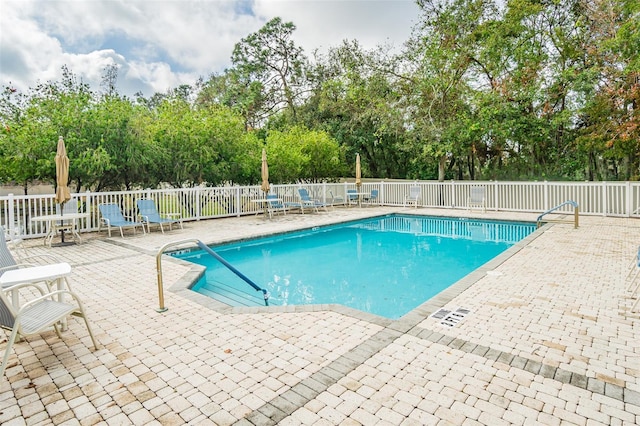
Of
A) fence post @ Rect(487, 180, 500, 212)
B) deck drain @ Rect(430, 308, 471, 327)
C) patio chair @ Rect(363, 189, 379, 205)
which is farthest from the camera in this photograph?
patio chair @ Rect(363, 189, 379, 205)

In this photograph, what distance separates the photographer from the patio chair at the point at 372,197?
15674 mm

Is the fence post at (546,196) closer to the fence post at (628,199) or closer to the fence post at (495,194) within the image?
the fence post at (495,194)

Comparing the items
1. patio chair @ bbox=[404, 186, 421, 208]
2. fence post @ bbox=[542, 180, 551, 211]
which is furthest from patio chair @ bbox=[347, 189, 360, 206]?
fence post @ bbox=[542, 180, 551, 211]

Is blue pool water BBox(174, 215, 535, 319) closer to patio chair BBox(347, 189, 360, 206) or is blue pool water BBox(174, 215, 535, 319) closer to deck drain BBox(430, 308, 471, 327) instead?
deck drain BBox(430, 308, 471, 327)

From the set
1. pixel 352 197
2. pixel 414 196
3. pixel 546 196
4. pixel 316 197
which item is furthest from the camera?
pixel 352 197

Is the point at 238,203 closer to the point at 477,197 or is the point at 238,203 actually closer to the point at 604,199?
the point at 477,197

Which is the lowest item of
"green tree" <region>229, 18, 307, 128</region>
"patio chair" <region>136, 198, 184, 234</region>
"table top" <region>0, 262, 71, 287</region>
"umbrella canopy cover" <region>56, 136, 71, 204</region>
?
"table top" <region>0, 262, 71, 287</region>

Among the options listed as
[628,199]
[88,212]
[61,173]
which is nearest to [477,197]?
[628,199]

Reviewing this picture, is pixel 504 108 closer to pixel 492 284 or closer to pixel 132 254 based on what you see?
pixel 492 284

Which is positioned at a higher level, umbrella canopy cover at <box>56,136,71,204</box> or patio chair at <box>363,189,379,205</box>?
umbrella canopy cover at <box>56,136,71,204</box>

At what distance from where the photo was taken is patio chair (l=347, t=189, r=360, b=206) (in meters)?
15.7

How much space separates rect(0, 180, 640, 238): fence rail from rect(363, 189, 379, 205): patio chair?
908 millimetres

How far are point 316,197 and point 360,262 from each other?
806 centimetres

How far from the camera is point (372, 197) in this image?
51.9 feet
